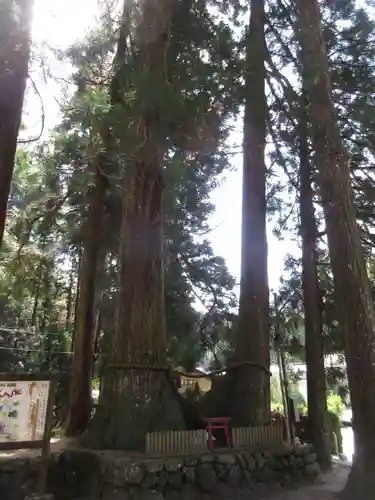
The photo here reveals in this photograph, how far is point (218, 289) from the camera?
9273 millimetres

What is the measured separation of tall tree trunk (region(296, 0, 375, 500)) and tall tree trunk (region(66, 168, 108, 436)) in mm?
3743

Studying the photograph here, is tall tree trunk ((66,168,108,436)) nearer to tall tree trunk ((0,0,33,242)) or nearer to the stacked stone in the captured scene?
the stacked stone

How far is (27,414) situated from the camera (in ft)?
13.6

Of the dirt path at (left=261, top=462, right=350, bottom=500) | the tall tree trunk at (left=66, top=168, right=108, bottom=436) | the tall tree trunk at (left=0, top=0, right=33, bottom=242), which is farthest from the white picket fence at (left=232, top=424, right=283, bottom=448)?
the tall tree trunk at (left=0, top=0, right=33, bottom=242)

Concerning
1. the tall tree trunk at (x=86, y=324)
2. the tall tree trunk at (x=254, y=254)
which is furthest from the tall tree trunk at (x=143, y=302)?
the tall tree trunk at (x=86, y=324)

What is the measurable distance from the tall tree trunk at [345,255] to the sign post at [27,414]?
3.01 metres

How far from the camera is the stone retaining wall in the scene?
4215 millimetres

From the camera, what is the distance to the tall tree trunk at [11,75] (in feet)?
13.6

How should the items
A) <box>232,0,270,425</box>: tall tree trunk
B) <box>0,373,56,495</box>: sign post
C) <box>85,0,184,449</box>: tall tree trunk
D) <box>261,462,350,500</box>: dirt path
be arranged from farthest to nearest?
<box>232,0,270,425</box>: tall tree trunk → <box>85,0,184,449</box>: tall tree trunk → <box>261,462,350,500</box>: dirt path → <box>0,373,56,495</box>: sign post

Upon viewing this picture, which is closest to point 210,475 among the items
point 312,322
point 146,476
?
point 146,476

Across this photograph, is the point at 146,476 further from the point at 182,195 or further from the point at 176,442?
the point at 182,195

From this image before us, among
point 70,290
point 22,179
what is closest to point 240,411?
point 22,179

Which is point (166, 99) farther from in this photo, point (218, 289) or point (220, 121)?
point (218, 289)

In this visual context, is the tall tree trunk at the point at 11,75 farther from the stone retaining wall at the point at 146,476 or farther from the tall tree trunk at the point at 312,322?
the tall tree trunk at the point at 312,322
